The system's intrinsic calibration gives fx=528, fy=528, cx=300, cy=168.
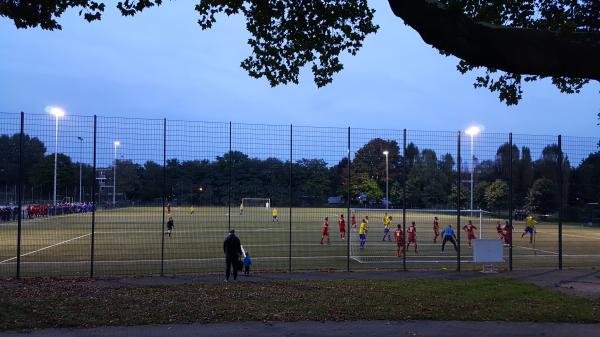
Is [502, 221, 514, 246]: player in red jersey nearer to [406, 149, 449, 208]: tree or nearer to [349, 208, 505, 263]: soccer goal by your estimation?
[349, 208, 505, 263]: soccer goal

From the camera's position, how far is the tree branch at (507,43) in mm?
4691

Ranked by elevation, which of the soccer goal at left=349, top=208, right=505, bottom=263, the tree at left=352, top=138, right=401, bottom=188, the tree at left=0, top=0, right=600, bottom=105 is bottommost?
the soccer goal at left=349, top=208, right=505, bottom=263

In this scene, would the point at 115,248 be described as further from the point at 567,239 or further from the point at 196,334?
the point at 567,239

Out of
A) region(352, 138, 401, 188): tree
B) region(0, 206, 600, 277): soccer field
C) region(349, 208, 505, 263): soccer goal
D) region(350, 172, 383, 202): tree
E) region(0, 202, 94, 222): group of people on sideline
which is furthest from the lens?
region(0, 202, 94, 222): group of people on sideline

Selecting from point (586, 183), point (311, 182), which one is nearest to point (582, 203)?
point (586, 183)

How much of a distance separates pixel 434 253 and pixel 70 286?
1726 centimetres

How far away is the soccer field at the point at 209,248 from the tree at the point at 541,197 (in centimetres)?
677

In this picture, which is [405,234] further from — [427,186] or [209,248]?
[427,186]

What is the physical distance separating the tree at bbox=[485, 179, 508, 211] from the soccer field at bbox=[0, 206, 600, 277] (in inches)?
263

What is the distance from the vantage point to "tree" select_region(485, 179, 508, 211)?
40.4 m

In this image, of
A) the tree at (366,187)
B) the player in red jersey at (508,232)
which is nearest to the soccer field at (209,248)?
the player in red jersey at (508,232)

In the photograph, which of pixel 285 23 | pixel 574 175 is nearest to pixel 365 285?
pixel 285 23

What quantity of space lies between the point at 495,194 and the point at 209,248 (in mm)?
25338

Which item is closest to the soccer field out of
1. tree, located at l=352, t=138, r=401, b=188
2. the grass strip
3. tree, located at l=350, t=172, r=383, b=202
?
tree, located at l=350, t=172, r=383, b=202
